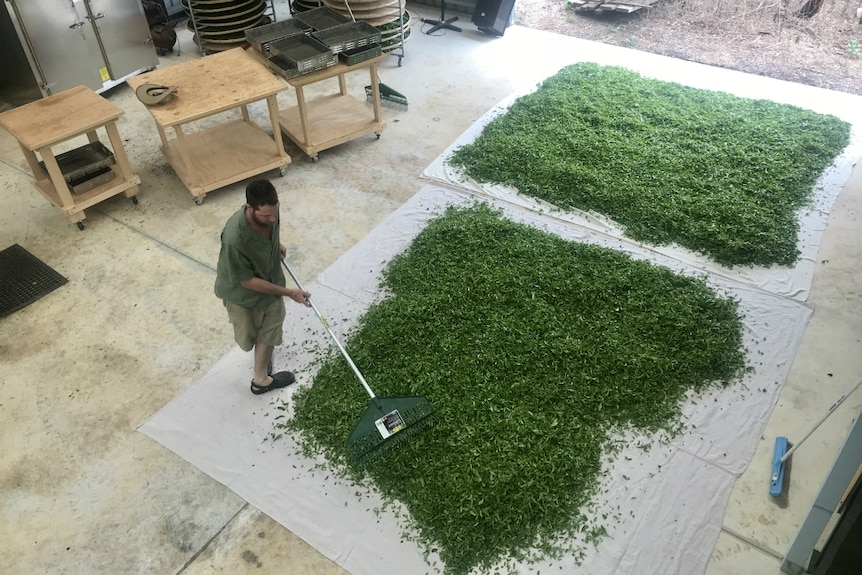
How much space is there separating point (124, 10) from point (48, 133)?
2.58 meters

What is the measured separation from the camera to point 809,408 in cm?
357

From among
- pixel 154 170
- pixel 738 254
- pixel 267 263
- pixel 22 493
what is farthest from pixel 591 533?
pixel 154 170

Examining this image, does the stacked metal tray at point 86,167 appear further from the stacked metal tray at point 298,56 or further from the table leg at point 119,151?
the stacked metal tray at point 298,56

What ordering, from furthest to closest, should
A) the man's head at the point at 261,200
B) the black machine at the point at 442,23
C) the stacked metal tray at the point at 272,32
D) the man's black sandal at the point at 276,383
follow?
the black machine at the point at 442,23 → the stacked metal tray at the point at 272,32 → the man's black sandal at the point at 276,383 → the man's head at the point at 261,200

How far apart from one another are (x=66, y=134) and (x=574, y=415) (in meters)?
4.03

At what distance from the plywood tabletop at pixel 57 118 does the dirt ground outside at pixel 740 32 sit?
5746mm

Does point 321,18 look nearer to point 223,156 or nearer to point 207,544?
point 223,156

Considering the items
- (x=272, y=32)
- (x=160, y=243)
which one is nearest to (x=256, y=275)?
(x=160, y=243)

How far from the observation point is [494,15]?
26.1 ft

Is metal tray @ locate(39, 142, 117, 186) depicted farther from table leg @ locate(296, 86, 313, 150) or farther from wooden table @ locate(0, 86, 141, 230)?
table leg @ locate(296, 86, 313, 150)

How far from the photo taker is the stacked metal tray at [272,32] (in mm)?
5527

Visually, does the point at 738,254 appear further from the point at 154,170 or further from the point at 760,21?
the point at 760,21

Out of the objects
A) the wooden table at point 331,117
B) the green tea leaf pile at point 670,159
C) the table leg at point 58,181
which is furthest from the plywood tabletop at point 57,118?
the green tea leaf pile at point 670,159

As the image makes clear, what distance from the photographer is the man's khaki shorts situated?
328 cm
